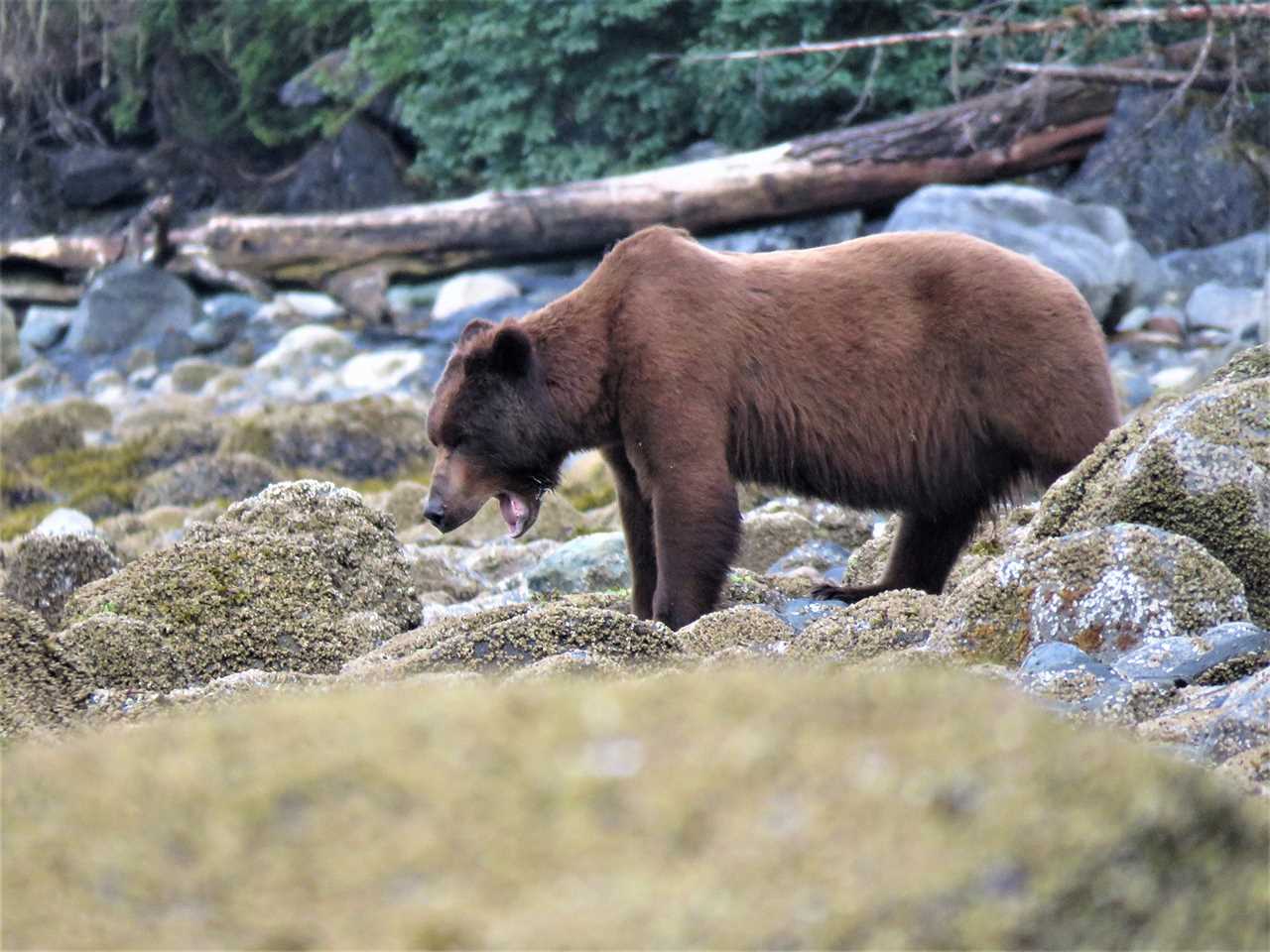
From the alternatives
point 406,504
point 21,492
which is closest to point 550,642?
point 406,504

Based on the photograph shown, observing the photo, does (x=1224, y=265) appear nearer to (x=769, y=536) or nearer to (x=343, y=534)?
(x=769, y=536)

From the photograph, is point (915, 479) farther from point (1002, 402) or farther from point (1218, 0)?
point (1218, 0)

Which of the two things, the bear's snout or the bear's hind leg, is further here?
the bear's hind leg

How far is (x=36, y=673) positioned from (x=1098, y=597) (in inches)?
110

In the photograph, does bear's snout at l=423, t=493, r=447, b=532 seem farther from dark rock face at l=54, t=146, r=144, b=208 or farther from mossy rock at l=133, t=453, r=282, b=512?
dark rock face at l=54, t=146, r=144, b=208

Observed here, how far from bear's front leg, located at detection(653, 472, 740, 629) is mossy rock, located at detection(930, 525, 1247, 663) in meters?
1.75

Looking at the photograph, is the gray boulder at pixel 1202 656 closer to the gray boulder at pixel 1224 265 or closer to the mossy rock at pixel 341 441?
the mossy rock at pixel 341 441

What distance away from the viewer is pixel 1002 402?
257 inches

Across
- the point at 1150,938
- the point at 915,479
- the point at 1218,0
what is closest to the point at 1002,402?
the point at 915,479

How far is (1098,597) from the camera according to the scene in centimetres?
444

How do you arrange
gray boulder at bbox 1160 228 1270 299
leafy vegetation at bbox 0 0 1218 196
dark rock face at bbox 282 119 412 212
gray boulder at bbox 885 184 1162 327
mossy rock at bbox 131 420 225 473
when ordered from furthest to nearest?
dark rock face at bbox 282 119 412 212 < leafy vegetation at bbox 0 0 1218 196 < gray boulder at bbox 1160 228 1270 299 < gray boulder at bbox 885 184 1162 327 < mossy rock at bbox 131 420 225 473

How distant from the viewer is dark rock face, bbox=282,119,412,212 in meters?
26.2

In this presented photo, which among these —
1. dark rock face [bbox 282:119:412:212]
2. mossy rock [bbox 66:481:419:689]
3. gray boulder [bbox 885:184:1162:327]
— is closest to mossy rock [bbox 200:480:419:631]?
mossy rock [bbox 66:481:419:689]

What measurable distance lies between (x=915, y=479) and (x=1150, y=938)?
504cm
